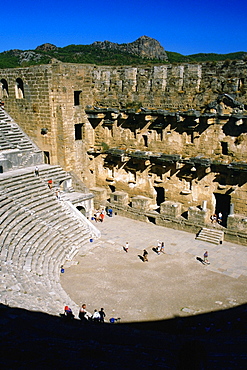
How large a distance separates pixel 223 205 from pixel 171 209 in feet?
8.02

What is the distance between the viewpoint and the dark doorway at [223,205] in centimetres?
1641

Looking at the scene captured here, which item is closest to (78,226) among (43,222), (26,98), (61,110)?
(43,222)

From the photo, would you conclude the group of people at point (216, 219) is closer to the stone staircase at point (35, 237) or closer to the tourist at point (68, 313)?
the stone staircase at point (35, 237)

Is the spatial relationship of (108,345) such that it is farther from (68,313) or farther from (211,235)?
(211,235)

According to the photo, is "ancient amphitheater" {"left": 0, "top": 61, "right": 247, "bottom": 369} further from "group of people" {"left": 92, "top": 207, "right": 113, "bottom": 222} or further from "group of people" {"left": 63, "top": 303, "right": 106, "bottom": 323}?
"group of people" {"left": 63, "top": 303, "right": 106, "bottom": 323}

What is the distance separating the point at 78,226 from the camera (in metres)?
15.5

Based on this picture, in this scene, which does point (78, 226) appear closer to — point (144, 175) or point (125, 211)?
point (125, 211)

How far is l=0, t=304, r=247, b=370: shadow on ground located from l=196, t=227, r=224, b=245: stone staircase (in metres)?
5.76

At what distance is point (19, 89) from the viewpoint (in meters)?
19.4

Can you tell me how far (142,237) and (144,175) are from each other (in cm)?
389

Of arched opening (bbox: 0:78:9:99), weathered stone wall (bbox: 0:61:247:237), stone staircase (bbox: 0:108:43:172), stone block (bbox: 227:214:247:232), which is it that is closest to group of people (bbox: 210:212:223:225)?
weathered stone wall (bbox: 0:61:247:237)

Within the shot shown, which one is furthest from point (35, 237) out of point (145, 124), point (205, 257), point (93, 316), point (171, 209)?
point (145, 124)

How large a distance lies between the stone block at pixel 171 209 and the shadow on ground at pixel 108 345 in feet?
25.0

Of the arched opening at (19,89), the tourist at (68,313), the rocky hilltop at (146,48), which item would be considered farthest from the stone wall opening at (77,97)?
the rocky hilltop at (146,48)
